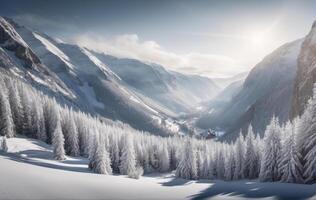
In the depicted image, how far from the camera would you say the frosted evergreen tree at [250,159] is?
82.0 m

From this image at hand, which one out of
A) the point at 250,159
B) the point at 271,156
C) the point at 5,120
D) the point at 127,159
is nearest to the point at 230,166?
the point at 250,159

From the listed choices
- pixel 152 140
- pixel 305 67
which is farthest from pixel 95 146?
pixel 305 67

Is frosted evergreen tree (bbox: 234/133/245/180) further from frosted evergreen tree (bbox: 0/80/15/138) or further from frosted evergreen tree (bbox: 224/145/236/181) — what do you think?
frosted evergreen tree (bbox: 0/80/15/138)

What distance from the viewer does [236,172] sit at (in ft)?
282

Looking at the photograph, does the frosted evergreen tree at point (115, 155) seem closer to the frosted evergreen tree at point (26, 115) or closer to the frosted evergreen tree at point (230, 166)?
the frosted evergreen tree at point (26, 115)

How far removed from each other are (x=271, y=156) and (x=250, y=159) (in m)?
19.4

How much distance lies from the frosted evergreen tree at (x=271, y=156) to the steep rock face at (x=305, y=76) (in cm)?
10013

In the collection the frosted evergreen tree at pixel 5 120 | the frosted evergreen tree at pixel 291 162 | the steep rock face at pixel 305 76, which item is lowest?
the frosted evergreen tree at pixel 291 162

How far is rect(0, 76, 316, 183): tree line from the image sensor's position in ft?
178

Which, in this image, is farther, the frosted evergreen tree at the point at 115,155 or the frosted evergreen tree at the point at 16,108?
the frosted evergreen tree at the point at 16,108

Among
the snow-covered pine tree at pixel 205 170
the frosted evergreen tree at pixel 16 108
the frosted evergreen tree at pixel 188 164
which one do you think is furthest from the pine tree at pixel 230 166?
the frosted evergreen tree at pixel 16 108

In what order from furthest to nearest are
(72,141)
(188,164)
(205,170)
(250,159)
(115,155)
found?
(72,141) → (115,155) → (205,170) → (188,164) → (250,159)

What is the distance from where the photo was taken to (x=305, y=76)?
177 metres

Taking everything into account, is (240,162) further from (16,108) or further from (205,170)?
(16,108)
